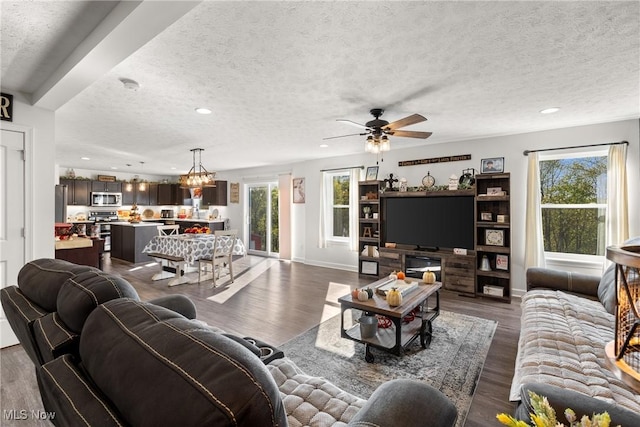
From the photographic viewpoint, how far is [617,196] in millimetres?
3801

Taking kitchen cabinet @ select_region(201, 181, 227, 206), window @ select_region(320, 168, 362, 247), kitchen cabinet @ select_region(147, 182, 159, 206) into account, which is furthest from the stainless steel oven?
window @ select_region(320, 168, 362, 247)

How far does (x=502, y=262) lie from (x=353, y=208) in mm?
2783

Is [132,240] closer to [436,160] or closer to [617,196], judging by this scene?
[436,160]

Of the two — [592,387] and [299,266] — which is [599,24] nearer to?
[592,387]

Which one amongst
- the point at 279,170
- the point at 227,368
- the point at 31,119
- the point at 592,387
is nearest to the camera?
the point at 227,368

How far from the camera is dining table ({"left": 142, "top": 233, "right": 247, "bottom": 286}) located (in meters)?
5.22

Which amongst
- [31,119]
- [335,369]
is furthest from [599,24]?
[31,119]

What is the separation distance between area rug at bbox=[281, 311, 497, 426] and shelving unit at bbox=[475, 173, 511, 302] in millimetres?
1277

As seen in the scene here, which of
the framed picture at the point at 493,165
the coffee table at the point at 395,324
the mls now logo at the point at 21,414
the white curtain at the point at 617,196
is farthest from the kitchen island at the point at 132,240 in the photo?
the white curtain at the point at 617,196

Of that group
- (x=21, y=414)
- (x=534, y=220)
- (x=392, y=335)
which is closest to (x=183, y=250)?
(x=21, y=414)

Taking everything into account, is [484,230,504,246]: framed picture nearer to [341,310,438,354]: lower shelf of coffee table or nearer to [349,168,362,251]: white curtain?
[341,310,438,354]: lower shelf of coffee table

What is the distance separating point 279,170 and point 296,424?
22.2 ft

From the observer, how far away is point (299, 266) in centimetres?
679

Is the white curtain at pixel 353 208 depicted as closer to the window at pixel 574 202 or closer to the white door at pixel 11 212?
the window at pixel 574 202
